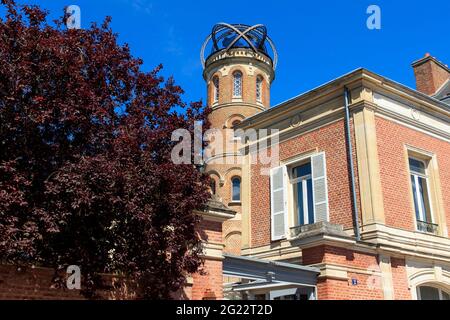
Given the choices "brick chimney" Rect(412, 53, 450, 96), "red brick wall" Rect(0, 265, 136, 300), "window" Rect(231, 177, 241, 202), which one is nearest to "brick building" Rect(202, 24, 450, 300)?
"red brick wall" Rect(0, 265, 136, 300)

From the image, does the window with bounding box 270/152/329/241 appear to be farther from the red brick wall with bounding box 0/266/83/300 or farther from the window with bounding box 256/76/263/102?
the window with bounding box 256/76/263/102

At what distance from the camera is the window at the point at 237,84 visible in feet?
91.6

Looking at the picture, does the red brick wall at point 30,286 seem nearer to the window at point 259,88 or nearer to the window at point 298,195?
the window at point 298,195

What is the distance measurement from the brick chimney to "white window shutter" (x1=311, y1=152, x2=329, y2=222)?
9.43m

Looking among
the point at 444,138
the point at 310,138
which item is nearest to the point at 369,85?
the point at 310,138

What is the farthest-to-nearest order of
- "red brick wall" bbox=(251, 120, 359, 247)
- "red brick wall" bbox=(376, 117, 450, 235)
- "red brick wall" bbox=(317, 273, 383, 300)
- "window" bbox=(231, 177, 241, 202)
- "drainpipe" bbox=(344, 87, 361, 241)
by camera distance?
"window" bbox=(231, 177, 241, 202) → "red brick wall" bbox=(251, 120, 359, 247) → "red brick wall" bbox=(376, 117, 450, 235) → "drainpipe" bbox=(344, 87, 361, 241) → "red brick wall" bbox=(317, 273, 383, 300)

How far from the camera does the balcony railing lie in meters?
13.3

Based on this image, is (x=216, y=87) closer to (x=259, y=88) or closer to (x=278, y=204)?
(x=259, y=88)

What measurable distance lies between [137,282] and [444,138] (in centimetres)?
1104

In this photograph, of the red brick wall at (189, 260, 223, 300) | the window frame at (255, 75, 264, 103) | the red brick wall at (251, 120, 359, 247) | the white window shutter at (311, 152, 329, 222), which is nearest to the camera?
the red brick wall at (189, 260, 223, 300)

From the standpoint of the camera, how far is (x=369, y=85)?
1316 centimetres

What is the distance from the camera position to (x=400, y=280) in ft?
38.4

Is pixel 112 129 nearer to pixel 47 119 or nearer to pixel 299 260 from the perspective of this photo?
pixel 47 119

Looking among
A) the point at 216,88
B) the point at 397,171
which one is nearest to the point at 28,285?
the point at 397,171
